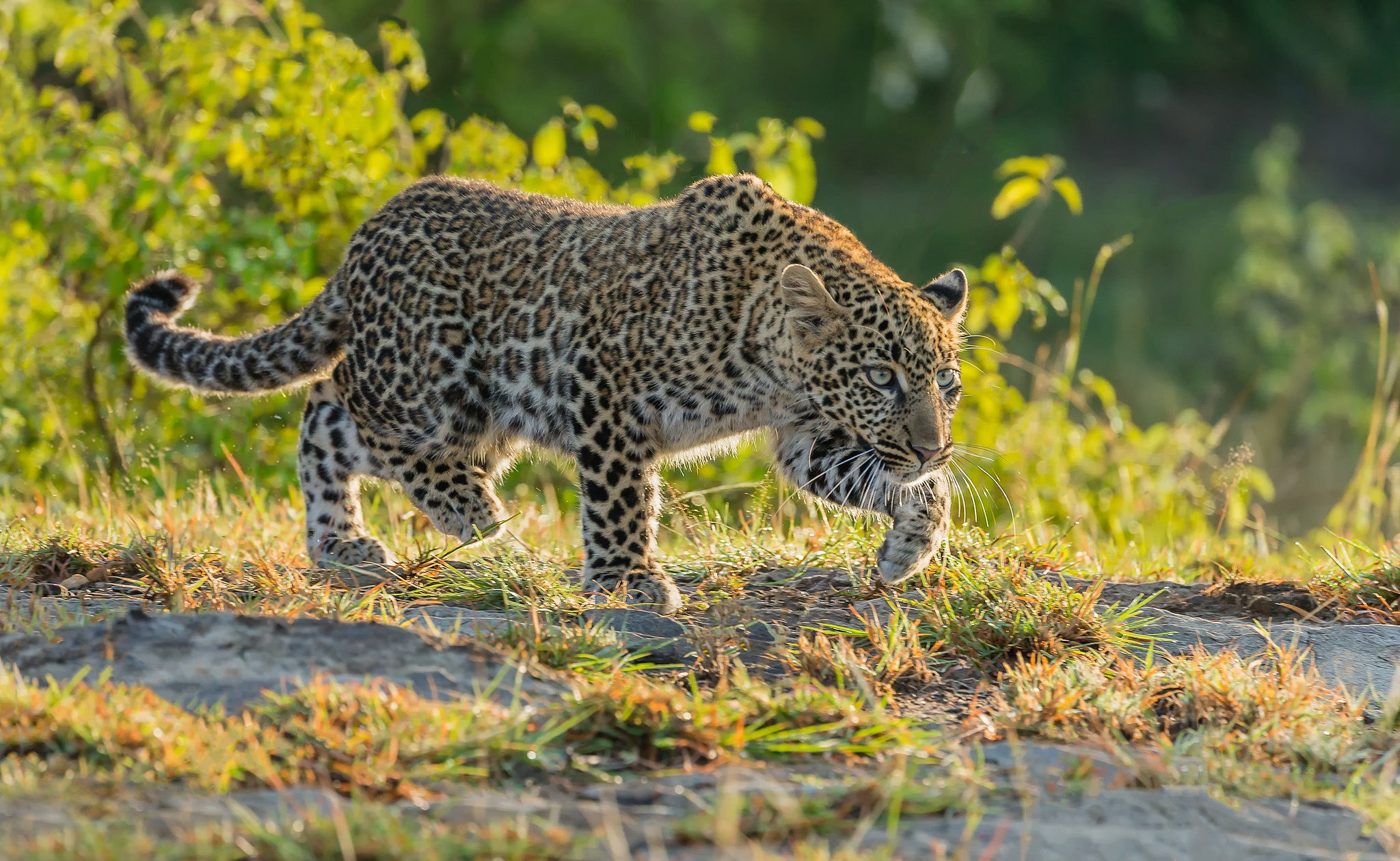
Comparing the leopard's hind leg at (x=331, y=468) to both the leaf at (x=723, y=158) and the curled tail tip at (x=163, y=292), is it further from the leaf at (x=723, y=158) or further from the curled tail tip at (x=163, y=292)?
the leaf at (x=723, y=158)

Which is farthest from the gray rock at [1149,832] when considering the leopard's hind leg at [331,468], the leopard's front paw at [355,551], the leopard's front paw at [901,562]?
the leopard's hind leg at [331,468]

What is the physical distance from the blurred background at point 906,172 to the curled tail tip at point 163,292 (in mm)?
894

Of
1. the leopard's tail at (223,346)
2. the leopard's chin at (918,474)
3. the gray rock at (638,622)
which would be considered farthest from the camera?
the leopard's tail at (223,346)

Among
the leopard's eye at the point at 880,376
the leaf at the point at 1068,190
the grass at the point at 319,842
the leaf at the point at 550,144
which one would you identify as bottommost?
the grass at the point at 319,842

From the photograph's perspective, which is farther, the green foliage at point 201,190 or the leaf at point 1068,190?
the green foliage at point 201,190

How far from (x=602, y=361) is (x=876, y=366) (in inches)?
38.5

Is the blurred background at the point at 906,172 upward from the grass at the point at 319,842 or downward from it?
upward

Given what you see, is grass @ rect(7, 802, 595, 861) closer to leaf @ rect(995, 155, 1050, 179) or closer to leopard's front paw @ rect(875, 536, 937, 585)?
leopard's front paw @ rect(875, 536, 937, 585)

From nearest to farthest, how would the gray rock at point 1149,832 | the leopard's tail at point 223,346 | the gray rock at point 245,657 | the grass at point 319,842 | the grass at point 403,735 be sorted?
1. the grass at point 319,842
2. the gray rock at point 1149,832
3. the grass at point 403,735
4. the gray rock at point 245,657
5. the leopard's tail at point 223,346

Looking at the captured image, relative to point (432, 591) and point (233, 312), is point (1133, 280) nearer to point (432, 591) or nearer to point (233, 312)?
point (233, 312)

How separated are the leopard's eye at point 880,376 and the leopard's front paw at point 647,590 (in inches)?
37.3

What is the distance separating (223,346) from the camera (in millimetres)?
6043

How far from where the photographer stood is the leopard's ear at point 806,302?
16.5 feet

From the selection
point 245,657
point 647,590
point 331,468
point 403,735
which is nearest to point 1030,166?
point 647,590
